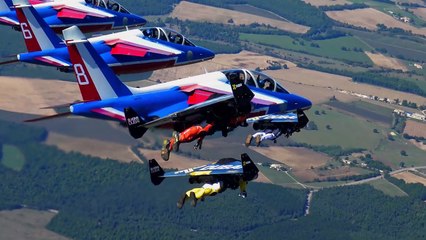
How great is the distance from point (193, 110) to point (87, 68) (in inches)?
313

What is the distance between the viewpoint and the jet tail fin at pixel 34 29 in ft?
354

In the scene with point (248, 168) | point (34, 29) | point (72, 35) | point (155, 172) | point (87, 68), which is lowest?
point (155, 172)

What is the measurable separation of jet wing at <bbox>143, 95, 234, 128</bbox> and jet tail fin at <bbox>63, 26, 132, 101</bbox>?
4396mm

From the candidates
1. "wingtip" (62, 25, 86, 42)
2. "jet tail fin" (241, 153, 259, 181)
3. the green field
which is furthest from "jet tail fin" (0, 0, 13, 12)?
the green field

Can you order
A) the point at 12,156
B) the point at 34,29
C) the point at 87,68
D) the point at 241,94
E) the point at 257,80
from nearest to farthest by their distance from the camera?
1. the point at 87,68
2. the point at 241,94
3. the point at 257,80
4. the point at 34,29
5. the point at 12,156

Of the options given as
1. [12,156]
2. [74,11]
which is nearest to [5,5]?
[74,11]

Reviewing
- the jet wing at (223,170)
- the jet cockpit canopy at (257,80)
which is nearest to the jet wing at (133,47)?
the jet cockpit canopy at (257,80)

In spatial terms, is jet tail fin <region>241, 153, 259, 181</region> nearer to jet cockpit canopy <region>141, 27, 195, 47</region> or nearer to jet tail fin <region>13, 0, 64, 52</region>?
jet cockpit canopy <region>141, 27, 195, 47</region>

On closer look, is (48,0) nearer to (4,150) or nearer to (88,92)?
(88,92)

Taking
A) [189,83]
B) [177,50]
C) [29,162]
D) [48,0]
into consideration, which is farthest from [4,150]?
[189,83]

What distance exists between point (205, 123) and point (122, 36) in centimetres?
1545

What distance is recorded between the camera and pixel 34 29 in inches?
4286

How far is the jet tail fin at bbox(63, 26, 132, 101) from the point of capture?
9588cm

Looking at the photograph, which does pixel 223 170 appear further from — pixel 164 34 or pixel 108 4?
pixel 108 4
